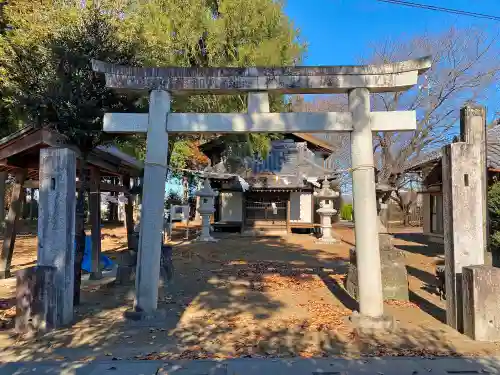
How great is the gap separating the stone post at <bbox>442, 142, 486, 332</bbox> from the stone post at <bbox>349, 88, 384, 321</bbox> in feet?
3.44

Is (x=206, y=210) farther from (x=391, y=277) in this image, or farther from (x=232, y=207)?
(x=391, y=277)

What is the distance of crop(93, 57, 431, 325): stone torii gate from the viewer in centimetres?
615

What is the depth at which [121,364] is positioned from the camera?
4566 millimetres

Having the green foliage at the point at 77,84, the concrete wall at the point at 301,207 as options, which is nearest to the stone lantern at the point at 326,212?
the concrete wall at the point at 301,207

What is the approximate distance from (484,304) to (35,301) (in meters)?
6.12

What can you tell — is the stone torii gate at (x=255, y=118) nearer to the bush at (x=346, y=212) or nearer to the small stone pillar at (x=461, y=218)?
the small stone pillar at (x=461, y=218)

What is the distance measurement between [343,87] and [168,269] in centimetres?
560

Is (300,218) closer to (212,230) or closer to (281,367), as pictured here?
(212,230)

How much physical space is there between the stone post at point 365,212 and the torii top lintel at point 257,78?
26 centimetres

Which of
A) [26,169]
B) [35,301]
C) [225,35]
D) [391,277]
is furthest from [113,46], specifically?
[225,35]

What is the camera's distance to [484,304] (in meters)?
5.38

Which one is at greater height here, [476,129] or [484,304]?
[476,129]

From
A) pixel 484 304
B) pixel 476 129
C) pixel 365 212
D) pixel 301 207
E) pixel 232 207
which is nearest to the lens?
pixel 484 304

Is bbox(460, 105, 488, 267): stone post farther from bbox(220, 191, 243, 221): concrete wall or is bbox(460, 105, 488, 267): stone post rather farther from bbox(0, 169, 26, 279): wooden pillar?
bbox(220, 191, 243, 221): concrete wall
